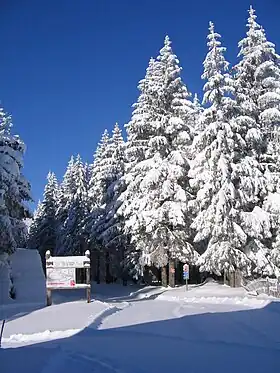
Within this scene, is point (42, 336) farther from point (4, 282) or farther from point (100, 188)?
point (100, 188)

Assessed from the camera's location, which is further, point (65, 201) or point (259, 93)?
point (65, 201)

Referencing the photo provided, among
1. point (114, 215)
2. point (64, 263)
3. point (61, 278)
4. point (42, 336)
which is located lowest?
point (42, 336)

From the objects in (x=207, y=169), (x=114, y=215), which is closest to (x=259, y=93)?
(x=207, y=169)

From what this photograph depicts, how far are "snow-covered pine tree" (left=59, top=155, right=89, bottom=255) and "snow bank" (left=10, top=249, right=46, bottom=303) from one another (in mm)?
21053

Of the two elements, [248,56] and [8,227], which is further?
[248,56]

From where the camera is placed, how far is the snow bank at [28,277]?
2338 cm

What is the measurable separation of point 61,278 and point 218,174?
1251 centimetres

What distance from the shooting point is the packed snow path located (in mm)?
7508

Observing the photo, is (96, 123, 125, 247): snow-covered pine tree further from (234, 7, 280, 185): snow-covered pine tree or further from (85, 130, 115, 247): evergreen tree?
(234, 7, 280, 185): snow-covered pine tree

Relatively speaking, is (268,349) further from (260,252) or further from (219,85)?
(219,85)

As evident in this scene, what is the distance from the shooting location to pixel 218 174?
89.0ft

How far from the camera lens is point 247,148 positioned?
28.5 m

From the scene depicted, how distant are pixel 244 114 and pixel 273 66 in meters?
3.28

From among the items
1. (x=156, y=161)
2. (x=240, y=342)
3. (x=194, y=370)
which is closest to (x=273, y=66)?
(x=156, y=161)
